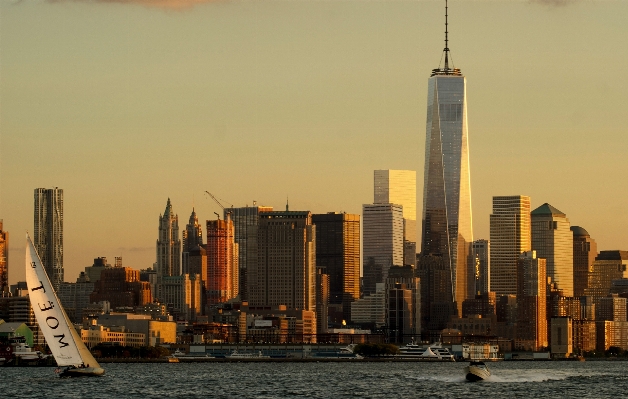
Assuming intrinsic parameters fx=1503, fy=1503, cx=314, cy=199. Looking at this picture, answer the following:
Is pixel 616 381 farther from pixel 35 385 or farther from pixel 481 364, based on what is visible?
pixel 35 385

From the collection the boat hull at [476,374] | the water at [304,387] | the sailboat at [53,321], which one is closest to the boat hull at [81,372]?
the sailboat at [53,321]

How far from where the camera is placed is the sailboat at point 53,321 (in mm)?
142375

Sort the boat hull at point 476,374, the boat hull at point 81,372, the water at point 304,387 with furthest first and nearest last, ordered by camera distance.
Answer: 1. the boat hull at point 476,374
2. the boat hull at point 81,372
3. the water at point 304,387

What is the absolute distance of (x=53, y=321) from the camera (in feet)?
474

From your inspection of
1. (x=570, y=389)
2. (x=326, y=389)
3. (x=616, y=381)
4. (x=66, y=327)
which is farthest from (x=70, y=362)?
(x=616, y=381)

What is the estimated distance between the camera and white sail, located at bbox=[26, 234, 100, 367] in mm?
142375

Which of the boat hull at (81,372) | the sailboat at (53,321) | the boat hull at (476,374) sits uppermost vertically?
the sailboat at (53,321)

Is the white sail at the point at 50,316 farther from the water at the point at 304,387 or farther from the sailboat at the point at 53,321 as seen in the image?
the water at the point at 304,387

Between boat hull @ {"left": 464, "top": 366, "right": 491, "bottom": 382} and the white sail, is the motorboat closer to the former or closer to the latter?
boat hull @ {"left": 464, "top": 366, "right": 491, "bottom": 382}

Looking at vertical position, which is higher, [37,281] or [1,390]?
[37,281]

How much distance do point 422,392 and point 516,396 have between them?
10.7 metres

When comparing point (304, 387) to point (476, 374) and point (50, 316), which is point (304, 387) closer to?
point (476, 374)

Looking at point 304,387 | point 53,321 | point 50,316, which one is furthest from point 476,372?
point 50,316

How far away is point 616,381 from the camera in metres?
188
